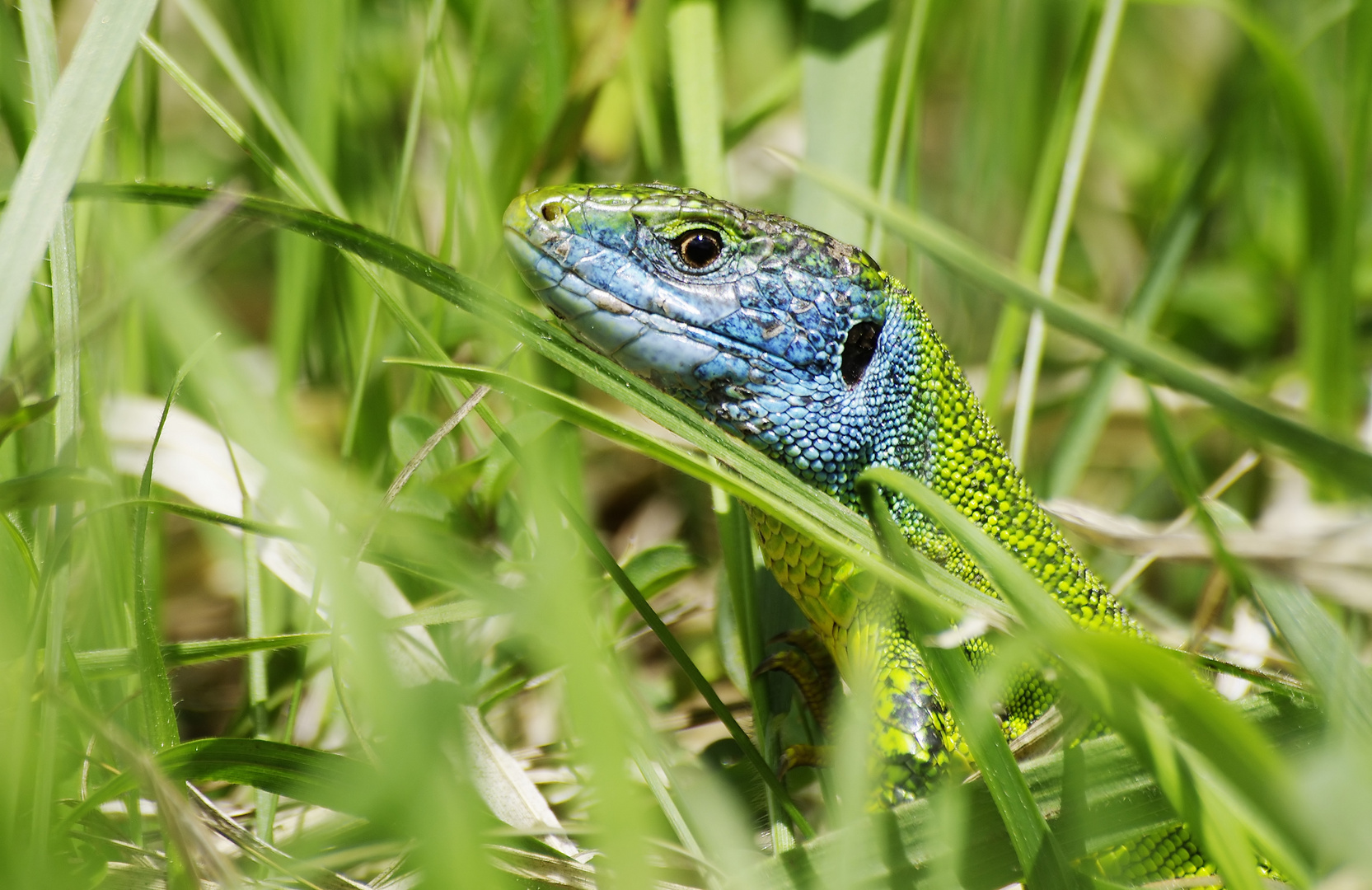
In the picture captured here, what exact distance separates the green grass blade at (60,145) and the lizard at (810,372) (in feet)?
2.30

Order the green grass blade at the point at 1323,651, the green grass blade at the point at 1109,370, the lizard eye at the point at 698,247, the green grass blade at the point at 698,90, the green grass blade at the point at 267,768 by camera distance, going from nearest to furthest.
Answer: the green grass blade at the point at 1323,651 < the green grass blade at the point at 267,768 < the lizard eye at the point at 698,247 < the green grass blade at the point at 698,90 < the green grass blade at the point at 1109,370

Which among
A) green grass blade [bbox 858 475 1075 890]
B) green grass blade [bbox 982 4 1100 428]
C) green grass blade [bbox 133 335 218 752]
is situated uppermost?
green grass blade [bbox 982 4 1100 428]

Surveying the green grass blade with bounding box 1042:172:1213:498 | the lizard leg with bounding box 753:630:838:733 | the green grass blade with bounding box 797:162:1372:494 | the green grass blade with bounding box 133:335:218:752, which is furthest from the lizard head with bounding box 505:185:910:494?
the green grass blade with bounding box 1042:172:1213:498

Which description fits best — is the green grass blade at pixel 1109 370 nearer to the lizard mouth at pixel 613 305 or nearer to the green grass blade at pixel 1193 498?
the green grass blade at pixel 1193 498

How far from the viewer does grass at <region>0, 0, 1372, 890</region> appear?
1215mm

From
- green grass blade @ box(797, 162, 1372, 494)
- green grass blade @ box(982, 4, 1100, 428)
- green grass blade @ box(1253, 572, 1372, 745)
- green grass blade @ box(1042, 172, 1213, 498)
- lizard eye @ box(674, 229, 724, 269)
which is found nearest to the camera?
green grass blade @ box(797, 162, 1372, 494)

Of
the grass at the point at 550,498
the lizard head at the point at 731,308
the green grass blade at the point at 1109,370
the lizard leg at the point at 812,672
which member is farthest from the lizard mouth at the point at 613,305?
the green grass blade at the point at 1109,370

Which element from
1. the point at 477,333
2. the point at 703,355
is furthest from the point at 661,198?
the point at 477,333

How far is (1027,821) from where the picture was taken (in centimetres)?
136

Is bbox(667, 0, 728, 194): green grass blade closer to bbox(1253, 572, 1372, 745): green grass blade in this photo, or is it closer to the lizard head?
the lizard head

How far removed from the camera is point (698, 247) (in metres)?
2.05

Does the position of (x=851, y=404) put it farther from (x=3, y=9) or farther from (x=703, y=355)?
(x=3, y=9)

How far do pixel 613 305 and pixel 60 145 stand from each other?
0.93 meters

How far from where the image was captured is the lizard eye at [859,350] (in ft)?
6.86
